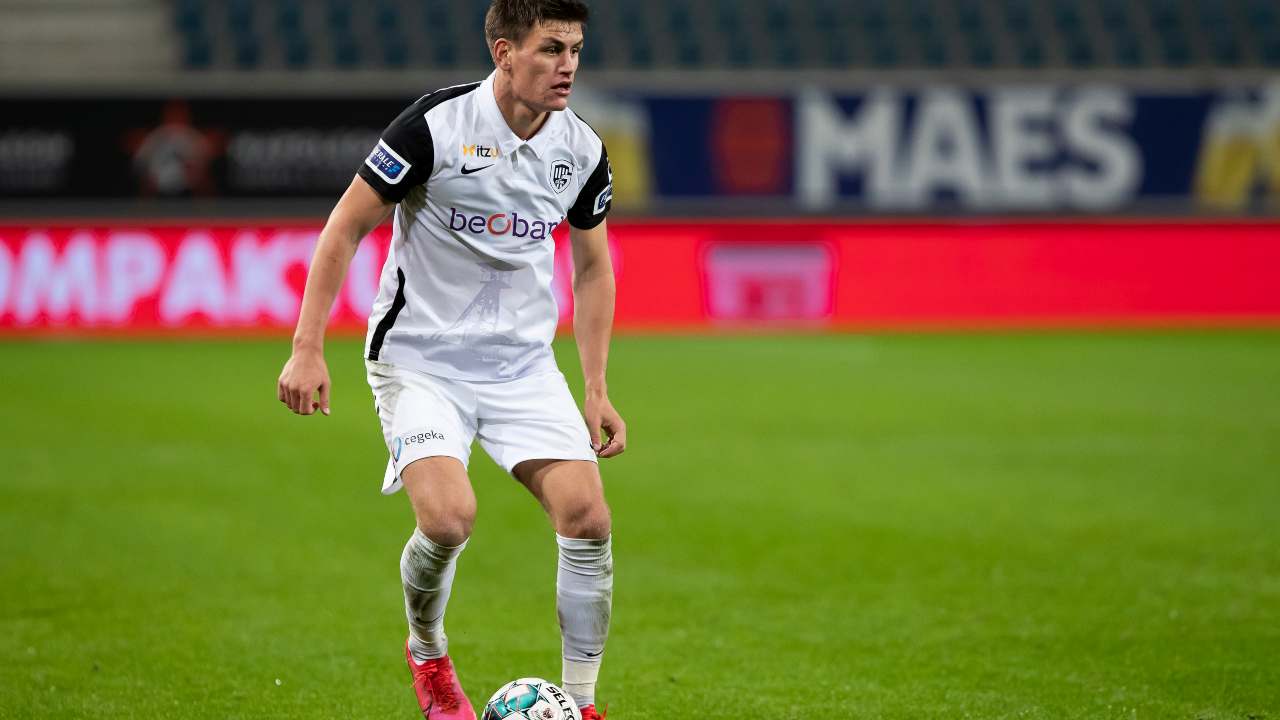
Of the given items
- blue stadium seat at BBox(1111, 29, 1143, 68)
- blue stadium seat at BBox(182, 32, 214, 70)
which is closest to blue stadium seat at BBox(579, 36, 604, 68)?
blue stadium seat at BBox(182, 32, 214, 70)

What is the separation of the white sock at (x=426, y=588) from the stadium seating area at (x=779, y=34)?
1630cm

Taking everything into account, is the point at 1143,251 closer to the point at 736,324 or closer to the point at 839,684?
the point at 736,324

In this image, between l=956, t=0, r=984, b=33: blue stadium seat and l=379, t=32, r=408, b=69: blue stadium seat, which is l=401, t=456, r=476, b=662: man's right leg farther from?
l=956, t=0, r=984, b=33: blue stadium seat

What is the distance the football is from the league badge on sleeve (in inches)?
60.0

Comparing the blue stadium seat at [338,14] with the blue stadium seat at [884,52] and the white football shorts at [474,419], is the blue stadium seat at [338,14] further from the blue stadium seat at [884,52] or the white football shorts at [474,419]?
the white football shorts at [474,419]

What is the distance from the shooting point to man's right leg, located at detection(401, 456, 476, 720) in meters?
4.69

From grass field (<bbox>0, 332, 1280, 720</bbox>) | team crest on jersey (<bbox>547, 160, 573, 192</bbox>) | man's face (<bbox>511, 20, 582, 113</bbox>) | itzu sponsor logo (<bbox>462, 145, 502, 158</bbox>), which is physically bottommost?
grass field (<bbox>0, 332, 1280, 720</bbox>)

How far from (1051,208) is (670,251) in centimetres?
466

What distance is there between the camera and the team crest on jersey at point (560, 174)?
16.2 ft

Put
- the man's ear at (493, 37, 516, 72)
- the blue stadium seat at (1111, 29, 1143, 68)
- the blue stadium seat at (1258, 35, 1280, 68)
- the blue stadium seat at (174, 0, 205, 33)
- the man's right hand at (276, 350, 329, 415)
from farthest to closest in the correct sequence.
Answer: the blue stadium seat at (1258, 35, 1280, 68) → the blue stadium seat at (1111, 29, 1143, 68) → the blue stadium seat at (174, 0, 205, 33) → the man's ear at (493, 37, 516, 72) → the man's right hand at (276, 350, 329, 415)

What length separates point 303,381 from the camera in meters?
4.54

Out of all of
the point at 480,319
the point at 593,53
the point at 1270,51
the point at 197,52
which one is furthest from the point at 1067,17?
the point at 480,319

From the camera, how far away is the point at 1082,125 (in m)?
19.6

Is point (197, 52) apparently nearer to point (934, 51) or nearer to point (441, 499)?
point (934, 51)
